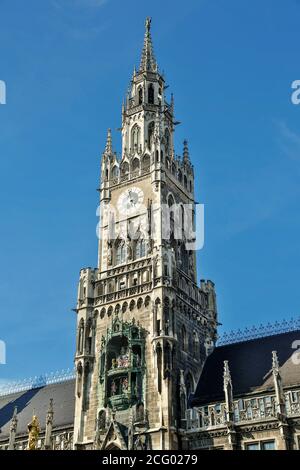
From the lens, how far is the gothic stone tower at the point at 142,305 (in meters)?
46.3

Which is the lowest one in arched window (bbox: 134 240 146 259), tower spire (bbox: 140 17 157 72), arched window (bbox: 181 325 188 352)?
arched window (bbox: 181 325 188 352)

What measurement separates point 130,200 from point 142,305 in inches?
444

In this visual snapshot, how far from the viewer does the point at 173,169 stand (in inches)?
2371

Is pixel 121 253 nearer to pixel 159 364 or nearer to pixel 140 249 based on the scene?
pixel 140 249

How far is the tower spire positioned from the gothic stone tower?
15.5ft

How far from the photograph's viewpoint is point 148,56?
69438mm

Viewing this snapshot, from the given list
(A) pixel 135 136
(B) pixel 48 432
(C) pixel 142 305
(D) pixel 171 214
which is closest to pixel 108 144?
(A) pixel 135 136

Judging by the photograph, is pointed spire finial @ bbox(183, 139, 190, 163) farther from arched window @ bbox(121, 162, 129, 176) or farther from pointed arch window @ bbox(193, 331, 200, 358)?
pointed arch window @ bbox(193, 331, 200, 358)

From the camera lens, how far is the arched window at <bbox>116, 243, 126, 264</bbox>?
55.8 m

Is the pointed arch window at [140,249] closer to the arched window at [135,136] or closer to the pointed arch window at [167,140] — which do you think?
the pointed arch window at [167,140]

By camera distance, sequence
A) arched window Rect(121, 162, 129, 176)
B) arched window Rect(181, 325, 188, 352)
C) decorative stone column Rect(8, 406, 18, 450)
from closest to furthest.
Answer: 1. arched window Rect(181, 325, 188, 352)
2. decorative stone column Rect(8, 406, 18, 450)
3. arched window Rect(121, 162, 129, 176)

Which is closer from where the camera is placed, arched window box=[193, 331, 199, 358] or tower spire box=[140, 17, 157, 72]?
arched window box=[193, 331, 199, 358]

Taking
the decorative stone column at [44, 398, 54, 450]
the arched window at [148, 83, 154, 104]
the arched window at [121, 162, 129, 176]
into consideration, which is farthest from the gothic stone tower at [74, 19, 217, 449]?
the decorative stone column at [44, 398, 54, 450]
